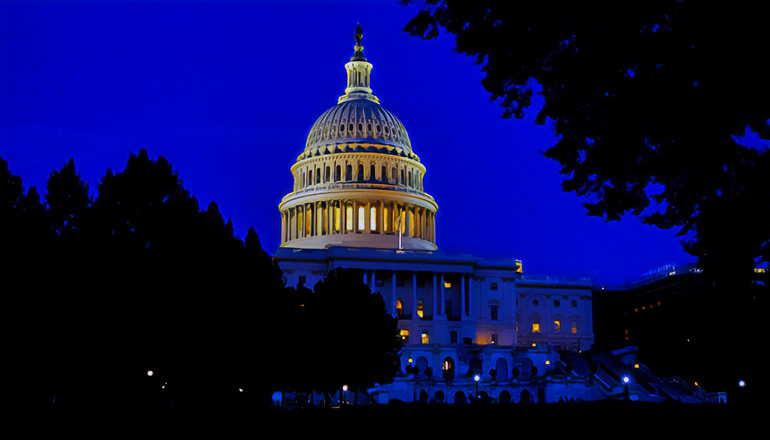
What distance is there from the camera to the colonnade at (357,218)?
12900cm

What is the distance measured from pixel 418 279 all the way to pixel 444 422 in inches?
3590

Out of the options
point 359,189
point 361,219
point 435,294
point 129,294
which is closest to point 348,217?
point 361,219

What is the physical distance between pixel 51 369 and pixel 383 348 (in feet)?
118

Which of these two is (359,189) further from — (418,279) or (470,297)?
(470,297)

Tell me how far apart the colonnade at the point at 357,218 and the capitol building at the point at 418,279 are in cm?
18

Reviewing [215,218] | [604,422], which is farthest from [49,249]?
[604,422]

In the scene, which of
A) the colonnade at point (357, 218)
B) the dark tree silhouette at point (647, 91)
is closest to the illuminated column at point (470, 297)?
the colonnade at point (357, 218)

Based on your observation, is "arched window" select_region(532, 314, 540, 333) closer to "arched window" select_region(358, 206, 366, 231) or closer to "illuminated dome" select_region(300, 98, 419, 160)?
"arched window" select_region(358, 206, 366, 231)

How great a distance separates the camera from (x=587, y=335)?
12538 centimetres

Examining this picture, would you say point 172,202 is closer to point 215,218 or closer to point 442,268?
point 215,218

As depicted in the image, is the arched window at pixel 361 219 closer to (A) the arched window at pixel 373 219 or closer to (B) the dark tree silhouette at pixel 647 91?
(A) the arched window at pixel 373 219

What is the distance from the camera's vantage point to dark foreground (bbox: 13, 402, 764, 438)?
74.3 feet

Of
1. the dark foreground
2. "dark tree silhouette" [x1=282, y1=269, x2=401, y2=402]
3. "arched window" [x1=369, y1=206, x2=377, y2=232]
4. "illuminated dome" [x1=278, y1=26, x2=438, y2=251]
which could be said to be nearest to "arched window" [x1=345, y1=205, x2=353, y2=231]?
"illuminated dome" [x1=278, y1=26, x2=438, y2=251]

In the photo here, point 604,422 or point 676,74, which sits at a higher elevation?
point 676,74
